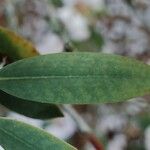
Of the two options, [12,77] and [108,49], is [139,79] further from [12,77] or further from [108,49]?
[108,49]

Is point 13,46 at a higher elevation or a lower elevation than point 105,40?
higher

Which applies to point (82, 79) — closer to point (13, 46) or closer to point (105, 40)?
point (13, 46)

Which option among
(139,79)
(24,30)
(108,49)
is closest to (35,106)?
(139,79)

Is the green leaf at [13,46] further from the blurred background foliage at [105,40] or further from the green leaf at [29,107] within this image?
the blurred background foliage at [105,40]

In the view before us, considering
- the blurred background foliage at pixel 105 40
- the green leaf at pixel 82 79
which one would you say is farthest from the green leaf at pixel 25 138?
the blurred background foliage at pixel 105 40

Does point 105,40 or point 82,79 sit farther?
point 105,40

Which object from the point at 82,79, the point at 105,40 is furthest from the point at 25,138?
the point at 105,40

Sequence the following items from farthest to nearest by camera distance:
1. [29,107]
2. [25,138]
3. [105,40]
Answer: [105,40], [29,107], [25,138]

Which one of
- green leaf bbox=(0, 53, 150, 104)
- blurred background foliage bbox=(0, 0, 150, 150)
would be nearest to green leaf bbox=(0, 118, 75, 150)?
green leaf bbox=(0, 53, 150, 104)
